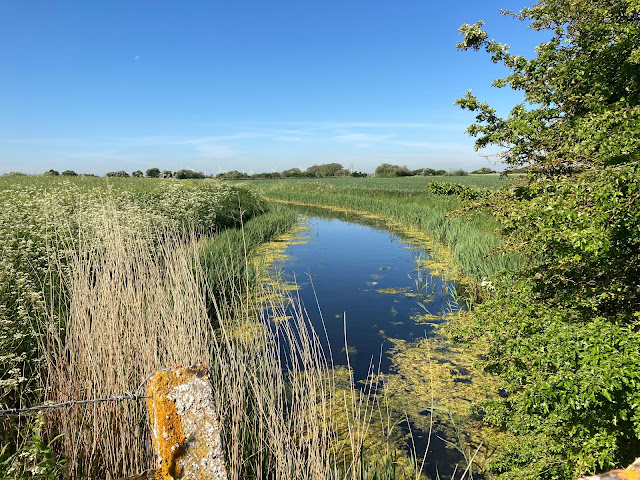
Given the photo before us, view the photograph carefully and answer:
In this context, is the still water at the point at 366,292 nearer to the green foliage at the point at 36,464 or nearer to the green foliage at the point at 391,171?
the green foliage at the point at 36,464

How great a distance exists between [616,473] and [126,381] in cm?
332

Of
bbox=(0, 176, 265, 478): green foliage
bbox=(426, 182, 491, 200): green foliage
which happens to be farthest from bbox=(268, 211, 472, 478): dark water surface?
bbox=(0, 176, 265, 478): green foliage

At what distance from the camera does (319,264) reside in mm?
10086

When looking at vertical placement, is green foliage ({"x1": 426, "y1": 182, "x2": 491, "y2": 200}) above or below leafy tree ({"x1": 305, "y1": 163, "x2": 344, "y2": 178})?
below

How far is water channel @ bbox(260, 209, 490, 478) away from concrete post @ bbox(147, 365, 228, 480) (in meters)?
1.27

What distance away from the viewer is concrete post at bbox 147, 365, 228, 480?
113cm

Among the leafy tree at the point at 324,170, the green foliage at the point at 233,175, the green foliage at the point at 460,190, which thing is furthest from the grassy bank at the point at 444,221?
the leafy tree at the point at 324,170

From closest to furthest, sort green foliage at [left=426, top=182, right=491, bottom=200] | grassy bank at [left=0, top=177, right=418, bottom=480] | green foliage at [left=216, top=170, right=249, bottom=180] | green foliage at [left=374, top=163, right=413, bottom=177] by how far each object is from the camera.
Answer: grassy bank at [left=0, top=177, right=418, bottom=480], green foliage at [left=426, top=182, right=491, bottom=200], green foliage at [left=216, top=170, right=249, bottom=180], green foliage at [left=374, top=163, right=413, bottom=177]

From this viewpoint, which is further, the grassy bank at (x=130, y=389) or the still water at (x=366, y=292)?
the still water at (x=366, y=292)

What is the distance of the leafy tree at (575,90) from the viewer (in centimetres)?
243

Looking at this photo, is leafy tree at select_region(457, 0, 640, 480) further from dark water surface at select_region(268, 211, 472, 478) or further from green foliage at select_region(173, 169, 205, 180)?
green foliage at select_region(173, 169, 205, 180)

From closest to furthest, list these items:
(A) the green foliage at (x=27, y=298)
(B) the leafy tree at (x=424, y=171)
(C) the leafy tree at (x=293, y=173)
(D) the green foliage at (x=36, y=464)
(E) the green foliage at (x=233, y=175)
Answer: (D) the green foliage at (x=36, y=464), (A) the green foliage at (x=27, y=298), (E) the green foliage at (x=233, y=175), (B) the leafy tree at (x=424, y=171), (C) the leafy tree at (x=293, y=173)

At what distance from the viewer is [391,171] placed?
69438 mm

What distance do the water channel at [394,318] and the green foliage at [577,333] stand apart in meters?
0.69
